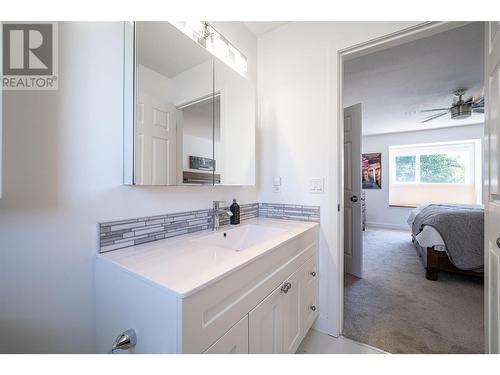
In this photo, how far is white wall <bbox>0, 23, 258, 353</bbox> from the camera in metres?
0.73

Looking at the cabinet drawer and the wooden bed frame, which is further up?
the cabinet drawer

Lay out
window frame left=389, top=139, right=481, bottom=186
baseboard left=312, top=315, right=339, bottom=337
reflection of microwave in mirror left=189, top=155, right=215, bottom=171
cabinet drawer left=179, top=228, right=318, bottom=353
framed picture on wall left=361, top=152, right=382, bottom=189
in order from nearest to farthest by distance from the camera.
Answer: cabinet drawer left=179, top=228, right=318, bottom=353 → reflection of microwave in mirror left=189, top=155, right=215, bottom=171 → baseboard left=312, top=315, right=339, bottom=337 → window frame left=389, top=139, right=481, bottom=186 → framed picture on wall left=361, top=152, right=382, bottom=189

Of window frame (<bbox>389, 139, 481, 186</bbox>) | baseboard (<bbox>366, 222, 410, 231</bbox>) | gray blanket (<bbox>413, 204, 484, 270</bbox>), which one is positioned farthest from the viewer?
baseboard (<bbox>366, 222, 410, 231</bbox>)

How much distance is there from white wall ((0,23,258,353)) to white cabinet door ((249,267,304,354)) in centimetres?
68

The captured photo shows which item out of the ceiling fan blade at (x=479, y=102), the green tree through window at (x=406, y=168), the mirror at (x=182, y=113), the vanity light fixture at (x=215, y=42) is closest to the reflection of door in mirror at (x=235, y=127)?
the mirror at (x=182, y=113)

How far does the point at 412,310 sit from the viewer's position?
1843 mm

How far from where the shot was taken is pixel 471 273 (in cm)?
229

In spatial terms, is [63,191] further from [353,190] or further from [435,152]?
[435,152]

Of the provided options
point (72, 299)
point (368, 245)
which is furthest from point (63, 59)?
point (368, 245)

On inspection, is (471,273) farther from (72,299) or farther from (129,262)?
(72,299)

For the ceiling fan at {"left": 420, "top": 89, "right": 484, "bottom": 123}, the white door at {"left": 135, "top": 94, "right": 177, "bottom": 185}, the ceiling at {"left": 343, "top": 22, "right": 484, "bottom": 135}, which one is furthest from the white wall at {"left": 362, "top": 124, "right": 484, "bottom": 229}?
the white door at {"left": 135, "top": 94, "right": 177, "bottom": 185}

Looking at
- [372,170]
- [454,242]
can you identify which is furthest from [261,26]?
[372,170]

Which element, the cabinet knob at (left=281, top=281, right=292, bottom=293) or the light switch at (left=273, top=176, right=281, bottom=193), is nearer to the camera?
the cabinet knob at (left=281, top=281, right=292, bottom=293)

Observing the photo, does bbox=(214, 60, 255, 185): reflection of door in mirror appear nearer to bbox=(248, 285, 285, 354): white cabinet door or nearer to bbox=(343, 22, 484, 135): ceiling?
bbox=(248, 285, 285, 354): white cabinet door
